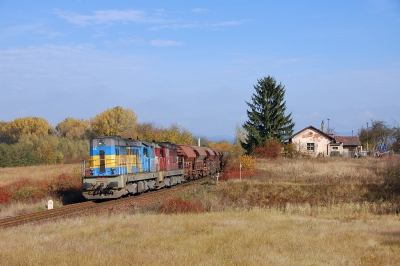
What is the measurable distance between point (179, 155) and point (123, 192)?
13.8m

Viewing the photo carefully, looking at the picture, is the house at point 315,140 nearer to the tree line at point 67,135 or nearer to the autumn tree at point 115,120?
the tree line at point 67,135

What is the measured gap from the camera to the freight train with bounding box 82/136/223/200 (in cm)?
2287

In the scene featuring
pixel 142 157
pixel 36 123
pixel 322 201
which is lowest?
pixel 322 201

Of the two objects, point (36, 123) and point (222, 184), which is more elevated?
point (36, 123)

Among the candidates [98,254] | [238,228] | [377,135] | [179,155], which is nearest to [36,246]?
[98,254]

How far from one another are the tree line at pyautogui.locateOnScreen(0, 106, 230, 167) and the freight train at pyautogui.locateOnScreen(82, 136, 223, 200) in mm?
13729

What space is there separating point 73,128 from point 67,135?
5.30 meters

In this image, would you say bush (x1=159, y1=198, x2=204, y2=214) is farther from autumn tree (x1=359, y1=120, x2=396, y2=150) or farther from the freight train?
autumn tree (x1=359, y1=120, x2=396, y2=150)

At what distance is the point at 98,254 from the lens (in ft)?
32.0

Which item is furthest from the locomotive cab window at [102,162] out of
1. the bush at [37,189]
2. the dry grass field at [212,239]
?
the bush at [37,189]

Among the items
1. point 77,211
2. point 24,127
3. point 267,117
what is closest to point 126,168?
point 77,211

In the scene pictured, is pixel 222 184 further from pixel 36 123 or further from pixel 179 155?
pixel 36 123

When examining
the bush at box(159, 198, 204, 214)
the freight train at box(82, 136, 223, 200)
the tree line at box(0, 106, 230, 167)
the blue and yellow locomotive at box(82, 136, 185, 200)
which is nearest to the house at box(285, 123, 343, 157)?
the tree line at box(0, 106, 230, 167)

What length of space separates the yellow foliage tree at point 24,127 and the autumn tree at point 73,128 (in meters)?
8.85
